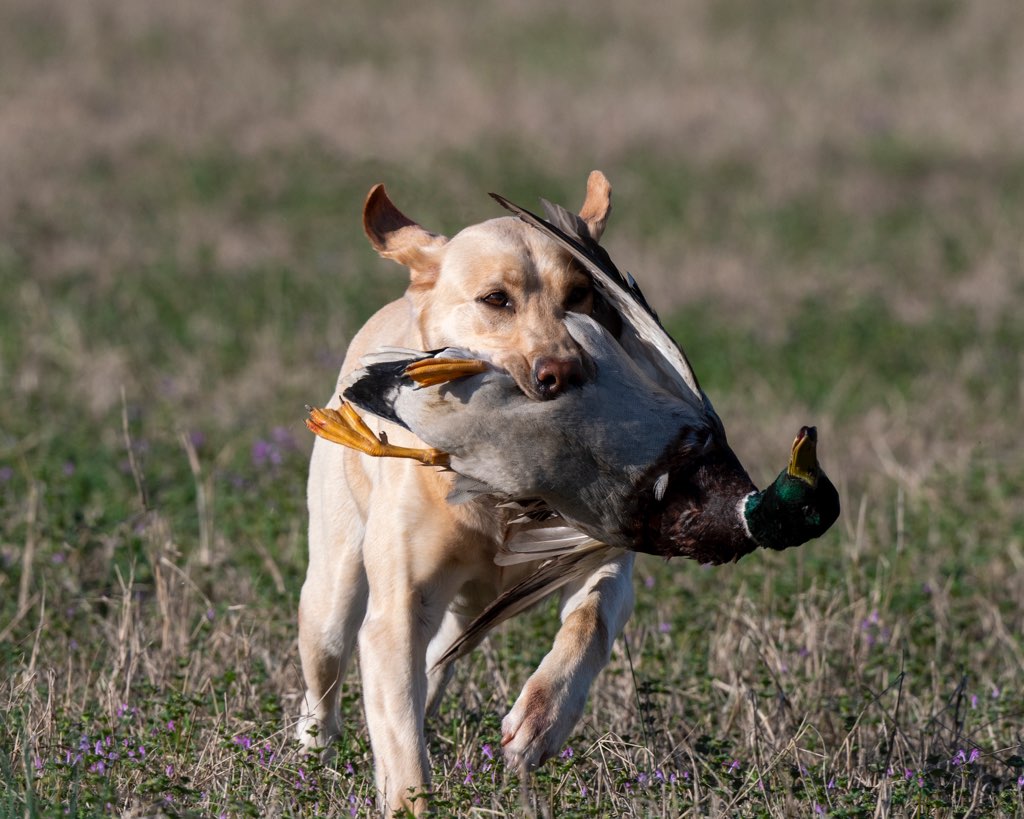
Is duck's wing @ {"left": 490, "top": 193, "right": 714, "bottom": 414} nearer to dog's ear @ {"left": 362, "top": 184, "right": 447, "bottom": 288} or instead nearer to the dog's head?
the dog's head

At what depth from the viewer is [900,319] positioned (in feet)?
32.8

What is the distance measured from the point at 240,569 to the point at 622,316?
2.35 metres

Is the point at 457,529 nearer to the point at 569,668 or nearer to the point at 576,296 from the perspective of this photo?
the point at 569,668

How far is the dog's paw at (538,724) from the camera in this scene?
3543 millimetres

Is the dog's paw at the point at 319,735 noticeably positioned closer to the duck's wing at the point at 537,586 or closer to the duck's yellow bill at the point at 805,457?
the duck's wing at the point at 537,586

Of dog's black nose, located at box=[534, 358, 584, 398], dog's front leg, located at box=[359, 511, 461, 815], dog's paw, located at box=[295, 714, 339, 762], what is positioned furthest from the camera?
dog's paw, located at box=[295, 714, 339, 762]

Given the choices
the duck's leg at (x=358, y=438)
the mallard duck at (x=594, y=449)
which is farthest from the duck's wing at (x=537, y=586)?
the duck's leg at (x=358, y=438)

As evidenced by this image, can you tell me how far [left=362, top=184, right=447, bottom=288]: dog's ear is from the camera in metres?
4.25

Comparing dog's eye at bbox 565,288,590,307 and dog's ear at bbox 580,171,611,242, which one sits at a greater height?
dog's ear at bbox 580,171,611,242

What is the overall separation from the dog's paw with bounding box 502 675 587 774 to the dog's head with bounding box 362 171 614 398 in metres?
0.75

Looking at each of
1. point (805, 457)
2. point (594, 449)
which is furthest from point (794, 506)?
point (594, 449)

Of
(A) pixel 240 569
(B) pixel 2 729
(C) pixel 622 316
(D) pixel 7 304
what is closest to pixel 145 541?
(A) pixel 240 569

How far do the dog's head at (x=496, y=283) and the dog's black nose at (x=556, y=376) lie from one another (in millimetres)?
143

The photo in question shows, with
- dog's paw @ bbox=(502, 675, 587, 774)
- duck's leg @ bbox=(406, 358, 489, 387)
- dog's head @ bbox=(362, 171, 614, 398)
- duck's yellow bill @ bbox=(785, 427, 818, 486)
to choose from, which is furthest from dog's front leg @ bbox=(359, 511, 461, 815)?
duck's yellow bill @ bbox=(785, 427, 818, 486)
